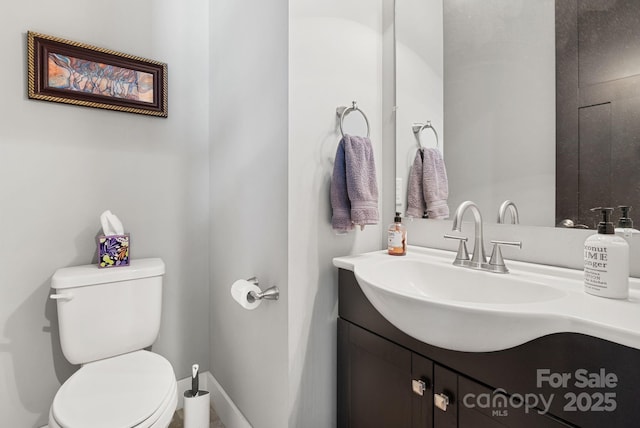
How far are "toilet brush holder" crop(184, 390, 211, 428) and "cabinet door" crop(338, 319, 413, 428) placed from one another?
620mm

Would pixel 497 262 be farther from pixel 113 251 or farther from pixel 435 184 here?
pixel 113 251

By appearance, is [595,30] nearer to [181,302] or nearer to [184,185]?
[184,185]

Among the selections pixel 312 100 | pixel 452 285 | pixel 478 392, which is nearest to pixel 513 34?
pixel 312 100

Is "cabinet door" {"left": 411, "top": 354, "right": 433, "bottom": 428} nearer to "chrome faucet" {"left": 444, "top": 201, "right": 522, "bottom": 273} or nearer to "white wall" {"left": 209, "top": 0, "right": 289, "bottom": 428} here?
"chrome faucet" {"left": 444, "top": 201, "right": 522, "bottom": 273}

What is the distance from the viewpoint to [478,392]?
78 cm

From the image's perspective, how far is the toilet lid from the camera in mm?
954

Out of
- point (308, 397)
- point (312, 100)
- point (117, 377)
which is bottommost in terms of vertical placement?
point (308, 397)

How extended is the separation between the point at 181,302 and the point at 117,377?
1.87 ft

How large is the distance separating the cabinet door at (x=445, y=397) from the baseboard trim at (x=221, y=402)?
92 cm

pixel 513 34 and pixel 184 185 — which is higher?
pixel 513 34

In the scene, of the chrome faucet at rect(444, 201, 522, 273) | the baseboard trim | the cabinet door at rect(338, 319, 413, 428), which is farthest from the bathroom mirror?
the baseboard trim

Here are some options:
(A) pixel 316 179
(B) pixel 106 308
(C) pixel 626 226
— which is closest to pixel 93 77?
(B) pixel 106 308

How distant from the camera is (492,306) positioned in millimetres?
680

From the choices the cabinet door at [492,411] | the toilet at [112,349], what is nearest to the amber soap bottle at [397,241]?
the cabinet door at [492,411]
